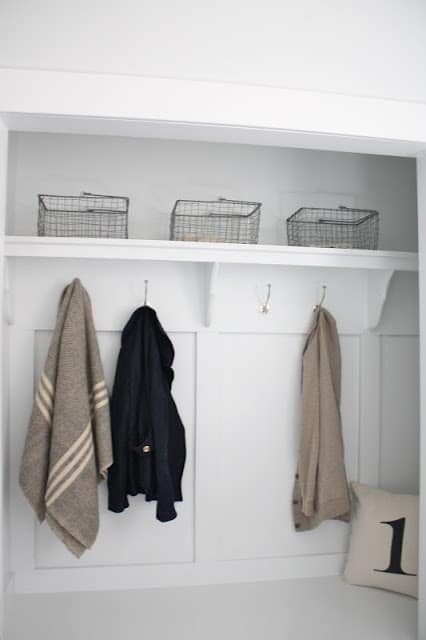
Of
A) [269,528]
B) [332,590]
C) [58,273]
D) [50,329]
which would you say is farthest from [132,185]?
[332,590]

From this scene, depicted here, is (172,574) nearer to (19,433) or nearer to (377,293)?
(19,433)

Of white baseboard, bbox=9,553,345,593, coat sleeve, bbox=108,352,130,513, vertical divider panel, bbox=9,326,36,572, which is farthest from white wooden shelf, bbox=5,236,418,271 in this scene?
white baseboard, bbox=9,553,345,593

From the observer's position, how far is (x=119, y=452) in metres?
1.75

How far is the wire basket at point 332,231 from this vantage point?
189 centimetres

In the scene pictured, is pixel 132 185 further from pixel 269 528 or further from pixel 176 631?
pixel 176 631

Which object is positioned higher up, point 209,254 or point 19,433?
point 209,254

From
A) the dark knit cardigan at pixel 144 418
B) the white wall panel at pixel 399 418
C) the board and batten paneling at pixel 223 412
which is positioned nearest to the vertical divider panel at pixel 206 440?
the board and batten paneling at pixel 223 412

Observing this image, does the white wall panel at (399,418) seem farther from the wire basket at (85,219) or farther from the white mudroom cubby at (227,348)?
the wire basket at (85,219)

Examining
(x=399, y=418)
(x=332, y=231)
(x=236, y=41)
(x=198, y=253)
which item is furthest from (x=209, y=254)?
(x=399, y=418)

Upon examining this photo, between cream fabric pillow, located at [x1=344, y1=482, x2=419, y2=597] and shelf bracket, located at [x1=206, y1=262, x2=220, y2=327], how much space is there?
898 mm

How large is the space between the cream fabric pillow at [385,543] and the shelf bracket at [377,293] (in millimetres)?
667

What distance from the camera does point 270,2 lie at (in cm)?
141

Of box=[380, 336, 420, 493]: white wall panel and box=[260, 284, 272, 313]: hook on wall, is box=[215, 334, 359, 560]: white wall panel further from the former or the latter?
box=[380, 336, 420, 493]: white wall panel

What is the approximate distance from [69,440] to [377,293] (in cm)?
125
